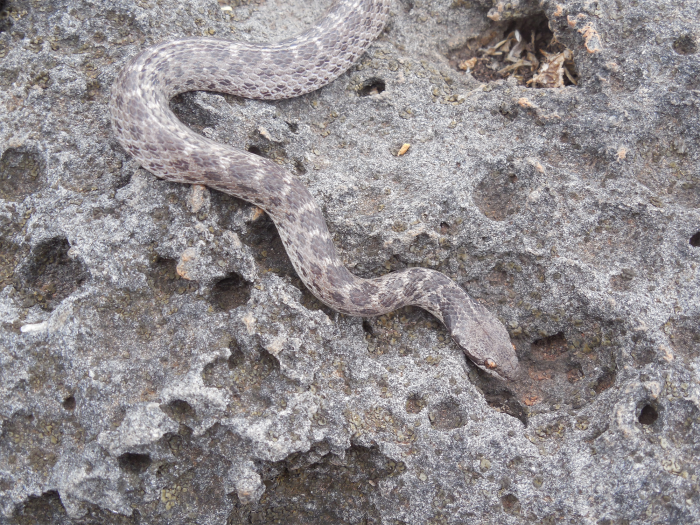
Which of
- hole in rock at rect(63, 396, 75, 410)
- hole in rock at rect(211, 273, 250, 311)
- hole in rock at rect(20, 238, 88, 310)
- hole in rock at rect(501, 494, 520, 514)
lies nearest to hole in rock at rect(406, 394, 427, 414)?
hole in rock at rect(501, 494, 520, 514)

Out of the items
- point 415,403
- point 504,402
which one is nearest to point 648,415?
point 504,402

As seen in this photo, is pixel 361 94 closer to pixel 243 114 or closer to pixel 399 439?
pixel 243 114

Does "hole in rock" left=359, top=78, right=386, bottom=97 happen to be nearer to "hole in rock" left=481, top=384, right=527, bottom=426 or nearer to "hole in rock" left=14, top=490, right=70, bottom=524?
"hole in rock" left=481, top=384, right=527, bottom=426

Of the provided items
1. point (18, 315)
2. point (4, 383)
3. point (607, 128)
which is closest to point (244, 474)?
point (4, 383)

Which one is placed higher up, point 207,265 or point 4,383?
point 207,265

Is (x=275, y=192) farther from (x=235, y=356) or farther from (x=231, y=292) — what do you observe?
(x=235, y=356)

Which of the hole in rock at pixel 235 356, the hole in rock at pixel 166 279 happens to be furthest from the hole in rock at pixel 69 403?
the hole in rock at pixel 235 356
